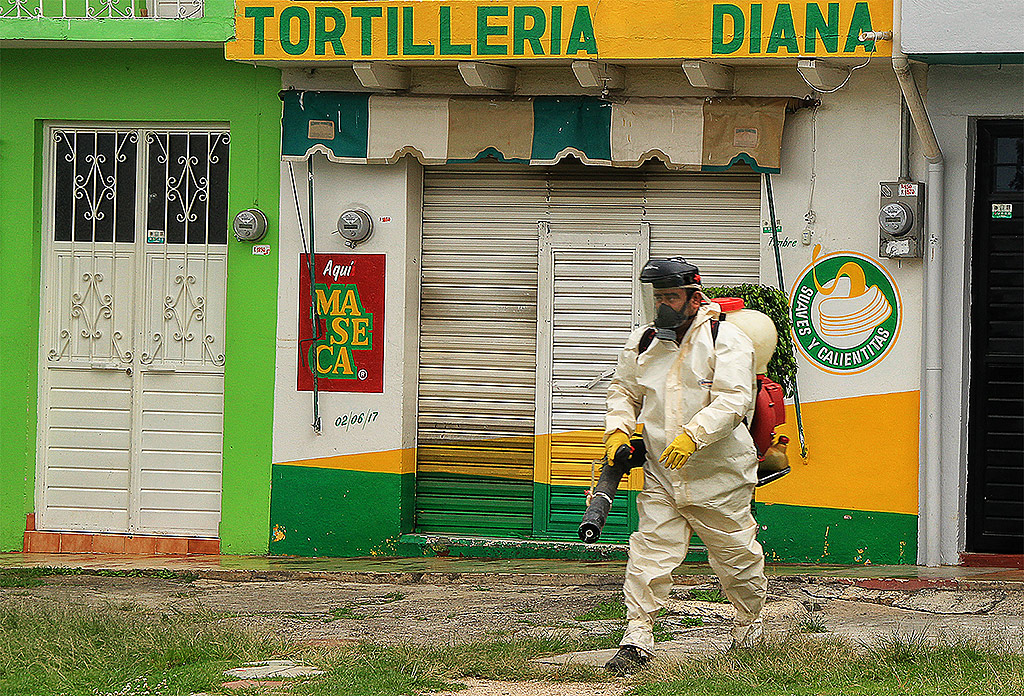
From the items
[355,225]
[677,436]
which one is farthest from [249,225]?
[677,436]

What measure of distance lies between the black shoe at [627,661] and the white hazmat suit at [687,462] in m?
0.03

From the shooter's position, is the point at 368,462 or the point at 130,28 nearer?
the point at 130,28

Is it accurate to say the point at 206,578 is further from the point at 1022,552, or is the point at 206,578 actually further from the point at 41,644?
the point at 1022,552

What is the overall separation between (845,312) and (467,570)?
3.24m

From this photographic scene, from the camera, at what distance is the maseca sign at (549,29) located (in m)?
9.23

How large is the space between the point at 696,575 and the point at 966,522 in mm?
1966

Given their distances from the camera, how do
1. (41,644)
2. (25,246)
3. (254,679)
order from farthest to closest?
1. (25,246)
2. (41,644)
3. (254,679)

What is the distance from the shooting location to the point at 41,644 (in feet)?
23.5

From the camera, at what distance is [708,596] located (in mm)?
8641

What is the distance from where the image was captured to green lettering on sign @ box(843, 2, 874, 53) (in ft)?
30.0

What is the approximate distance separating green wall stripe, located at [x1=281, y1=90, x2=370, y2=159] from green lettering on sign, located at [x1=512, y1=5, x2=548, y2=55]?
4.64ft

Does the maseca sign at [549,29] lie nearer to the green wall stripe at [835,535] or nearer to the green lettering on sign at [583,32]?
the green lettering on sign at [583,32]

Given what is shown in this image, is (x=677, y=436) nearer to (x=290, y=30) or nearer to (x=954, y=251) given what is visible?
(x=954, y=251)

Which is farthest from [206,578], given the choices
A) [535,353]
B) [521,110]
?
[521,110]
